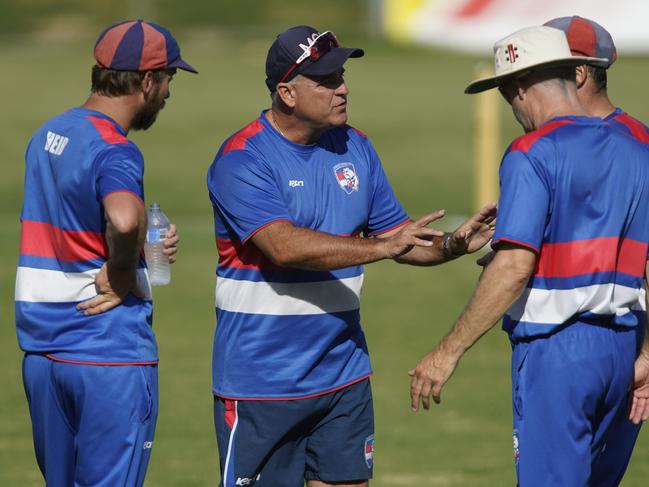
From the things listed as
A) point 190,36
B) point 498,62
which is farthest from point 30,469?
point 190,36

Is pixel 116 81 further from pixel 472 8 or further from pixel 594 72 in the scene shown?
pixel 472 8

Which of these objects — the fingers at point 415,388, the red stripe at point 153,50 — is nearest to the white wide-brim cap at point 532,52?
the fingers at point 415,388

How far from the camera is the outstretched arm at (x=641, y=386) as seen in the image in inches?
228

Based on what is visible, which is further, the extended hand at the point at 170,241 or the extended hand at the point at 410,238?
the extended hand at the point at 170,241

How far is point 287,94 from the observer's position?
6102 mm

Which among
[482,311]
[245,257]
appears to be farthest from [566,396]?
[245,257]

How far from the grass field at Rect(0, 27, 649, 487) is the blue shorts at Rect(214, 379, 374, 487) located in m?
2.02

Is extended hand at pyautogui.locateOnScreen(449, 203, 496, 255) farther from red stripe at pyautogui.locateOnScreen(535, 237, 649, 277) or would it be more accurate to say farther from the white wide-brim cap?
the white wide-brim cap

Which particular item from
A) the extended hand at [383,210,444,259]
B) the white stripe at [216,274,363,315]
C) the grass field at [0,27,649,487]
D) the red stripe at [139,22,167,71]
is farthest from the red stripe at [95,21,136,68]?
the grass field at [0,27,649,487]

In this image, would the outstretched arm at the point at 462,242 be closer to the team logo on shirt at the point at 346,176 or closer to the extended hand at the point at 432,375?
the team logo on shirt at the point at 346,176

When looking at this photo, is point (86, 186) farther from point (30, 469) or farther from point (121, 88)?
point (30, 469)

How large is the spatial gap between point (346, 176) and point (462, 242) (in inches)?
24.8

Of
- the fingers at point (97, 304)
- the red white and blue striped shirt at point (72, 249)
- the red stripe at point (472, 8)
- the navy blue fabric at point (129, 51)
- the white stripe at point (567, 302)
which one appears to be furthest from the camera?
the red stripe at point (472, 8)

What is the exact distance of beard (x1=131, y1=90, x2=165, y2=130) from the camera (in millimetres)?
5941
